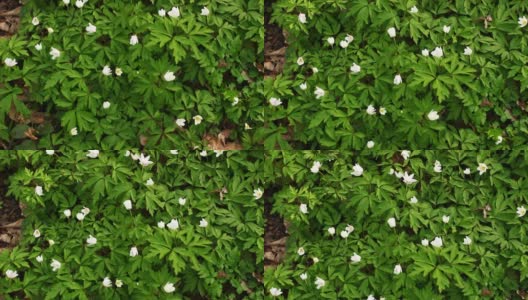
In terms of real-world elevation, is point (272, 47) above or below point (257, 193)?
above

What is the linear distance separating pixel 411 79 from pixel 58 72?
230cm

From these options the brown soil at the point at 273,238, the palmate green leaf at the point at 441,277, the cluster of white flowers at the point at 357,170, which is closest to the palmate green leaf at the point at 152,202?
the brown soil at the point at 273,238

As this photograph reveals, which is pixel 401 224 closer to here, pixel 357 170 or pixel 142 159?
pixel 357 170

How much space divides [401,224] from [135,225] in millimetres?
1714

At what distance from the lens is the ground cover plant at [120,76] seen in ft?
13.3

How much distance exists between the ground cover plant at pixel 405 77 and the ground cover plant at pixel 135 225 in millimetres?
549

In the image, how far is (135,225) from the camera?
4016mm

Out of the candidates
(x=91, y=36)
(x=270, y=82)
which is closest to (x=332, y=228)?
(x=270, y=82)

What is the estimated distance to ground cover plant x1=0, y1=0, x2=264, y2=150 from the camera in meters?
4.06

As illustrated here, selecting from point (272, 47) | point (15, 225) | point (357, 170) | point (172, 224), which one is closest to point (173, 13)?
point (272, 47)

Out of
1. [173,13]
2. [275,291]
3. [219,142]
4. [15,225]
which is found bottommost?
[275,291]

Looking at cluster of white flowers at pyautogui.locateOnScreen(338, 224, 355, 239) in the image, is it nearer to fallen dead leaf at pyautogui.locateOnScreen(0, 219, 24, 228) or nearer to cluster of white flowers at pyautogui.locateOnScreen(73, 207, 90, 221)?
cluster of white flowers at pyautogui.locateOnScreen(73, 207, 90, 221)

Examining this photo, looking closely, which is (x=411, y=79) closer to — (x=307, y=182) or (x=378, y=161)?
(x=378, y=161)

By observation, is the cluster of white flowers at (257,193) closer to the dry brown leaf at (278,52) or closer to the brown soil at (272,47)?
the brown soil at (272,47)
